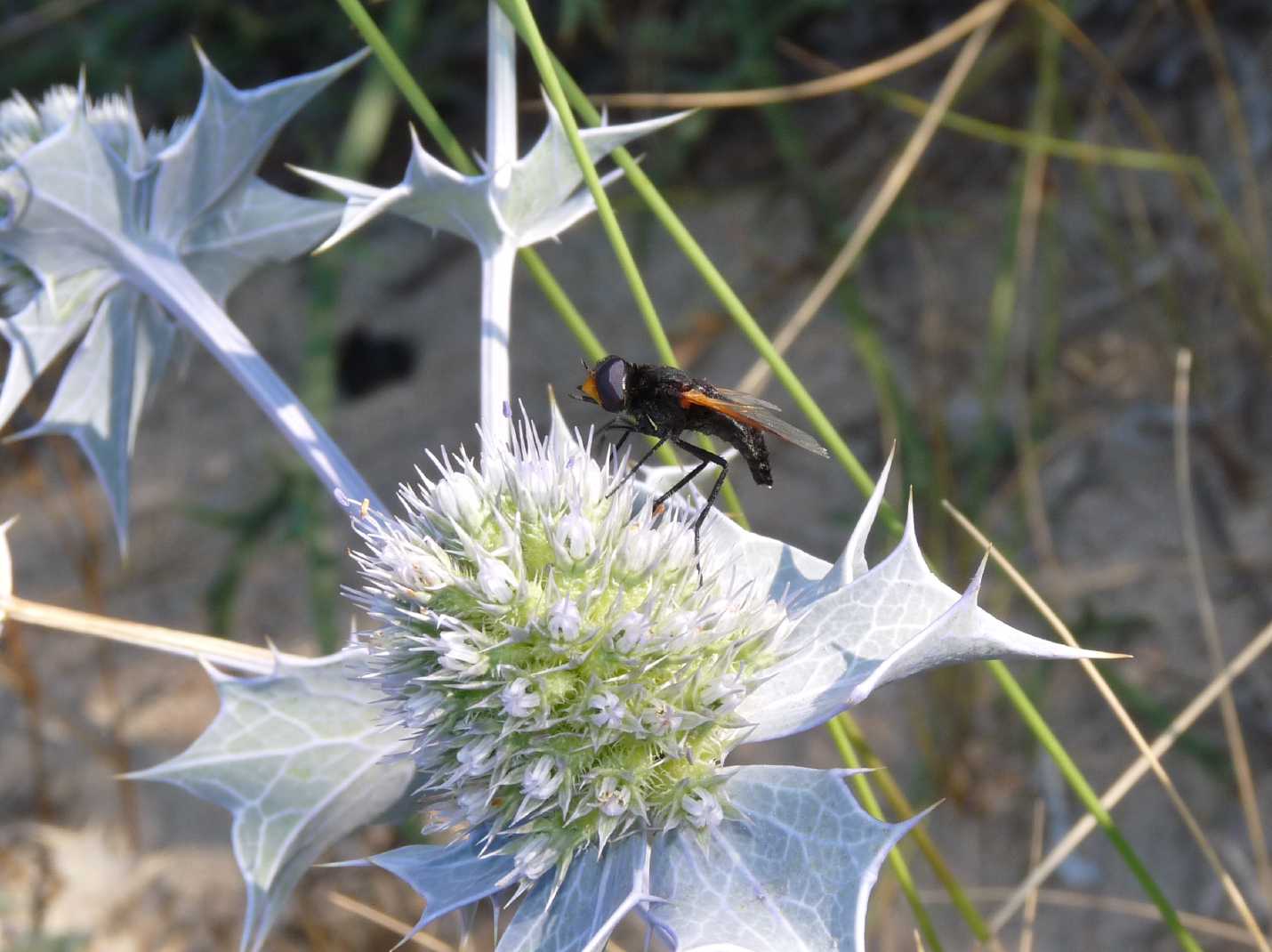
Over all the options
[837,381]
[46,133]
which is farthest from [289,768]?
[837,381]

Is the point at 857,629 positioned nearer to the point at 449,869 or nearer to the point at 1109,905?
the point at 449,869

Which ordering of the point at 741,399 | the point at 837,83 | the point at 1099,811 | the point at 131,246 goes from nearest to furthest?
the point at 1099,811 < the point at 741,399 < the point at 131,246 < the point at 837,83

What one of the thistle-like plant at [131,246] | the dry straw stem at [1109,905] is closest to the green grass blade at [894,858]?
the thistle-like plant at [131,246]

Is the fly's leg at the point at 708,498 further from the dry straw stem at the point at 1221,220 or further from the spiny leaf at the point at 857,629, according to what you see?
the dry straw stem at the point at 1221,220

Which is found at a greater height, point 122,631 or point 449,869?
point 122,631

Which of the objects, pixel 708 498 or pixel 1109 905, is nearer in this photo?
pixel 708 498

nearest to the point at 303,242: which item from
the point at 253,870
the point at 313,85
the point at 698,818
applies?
the point at 313,85
